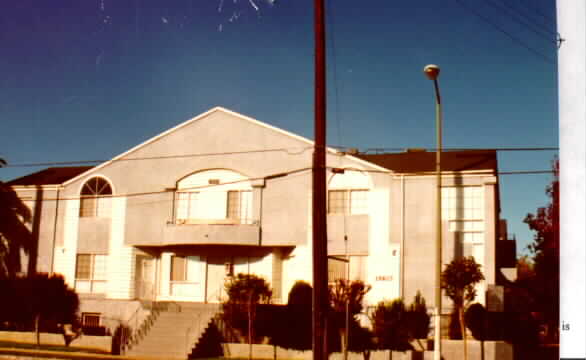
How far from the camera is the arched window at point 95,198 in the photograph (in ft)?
114

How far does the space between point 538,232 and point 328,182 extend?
1358 centimetres

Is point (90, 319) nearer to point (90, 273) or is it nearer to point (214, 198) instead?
point (90, 273)

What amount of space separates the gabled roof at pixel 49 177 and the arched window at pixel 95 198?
8.34 feet

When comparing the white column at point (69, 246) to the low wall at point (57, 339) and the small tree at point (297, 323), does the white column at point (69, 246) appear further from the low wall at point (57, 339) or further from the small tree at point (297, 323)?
the small tree at point (297, 323)

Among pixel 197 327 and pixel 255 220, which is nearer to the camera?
pixel 197 327

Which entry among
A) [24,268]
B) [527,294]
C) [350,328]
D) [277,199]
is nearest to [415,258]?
[350,328]

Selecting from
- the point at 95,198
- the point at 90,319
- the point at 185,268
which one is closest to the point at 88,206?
the point at 95,198

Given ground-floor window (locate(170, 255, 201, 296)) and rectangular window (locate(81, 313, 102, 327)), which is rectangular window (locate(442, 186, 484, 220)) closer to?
ground-floor window (locate(170, 255, 201, 296))

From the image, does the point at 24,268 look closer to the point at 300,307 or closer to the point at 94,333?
the point at 94,333

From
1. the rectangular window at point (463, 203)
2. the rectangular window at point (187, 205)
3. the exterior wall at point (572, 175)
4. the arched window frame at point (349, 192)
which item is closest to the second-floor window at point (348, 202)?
the arched window frame at point (349, 192)

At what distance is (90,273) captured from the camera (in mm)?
34312

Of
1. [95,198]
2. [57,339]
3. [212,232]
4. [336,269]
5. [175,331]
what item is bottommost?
[57,339]

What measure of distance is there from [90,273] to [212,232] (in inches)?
295

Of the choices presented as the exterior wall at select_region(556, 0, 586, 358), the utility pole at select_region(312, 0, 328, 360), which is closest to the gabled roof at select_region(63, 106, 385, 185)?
the utility pole at select_region(312, 0, 328, 360)
